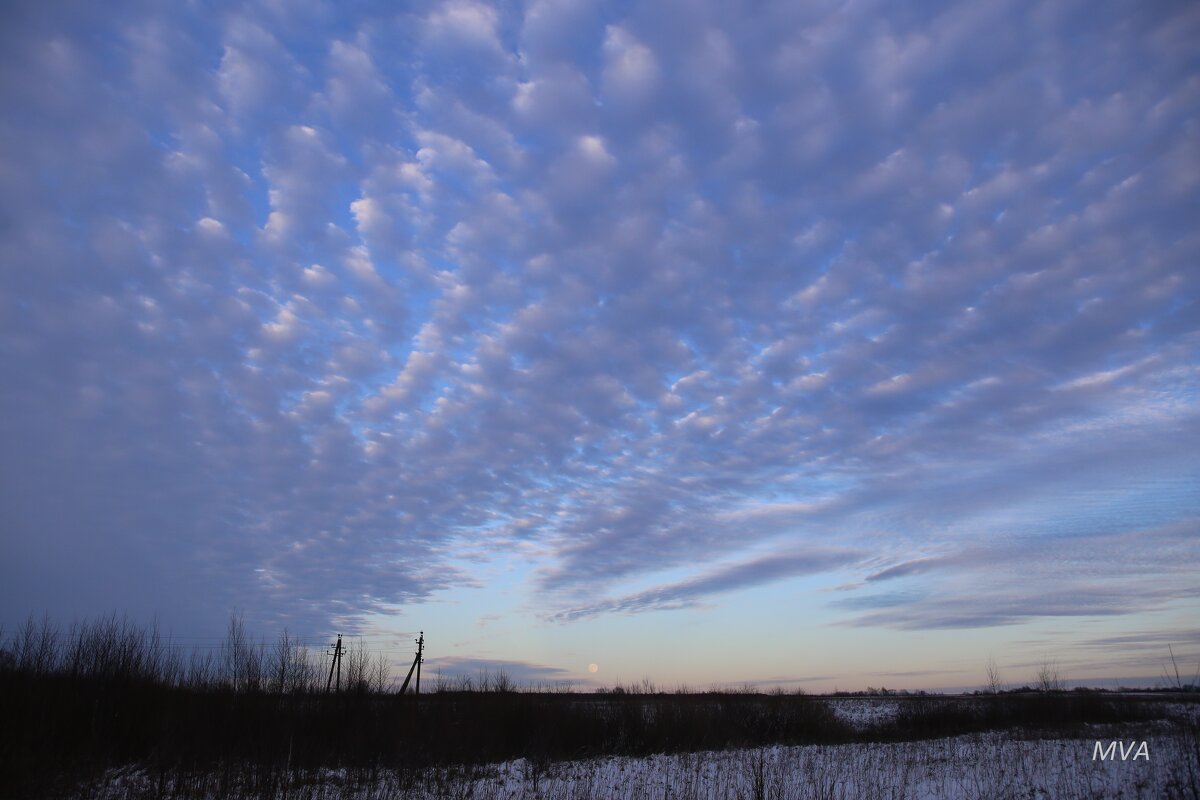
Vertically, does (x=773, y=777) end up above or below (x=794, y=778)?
above

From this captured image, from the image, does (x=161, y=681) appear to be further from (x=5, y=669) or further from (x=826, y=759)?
(x=826, y=759)

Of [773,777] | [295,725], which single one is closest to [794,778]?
[773,777]

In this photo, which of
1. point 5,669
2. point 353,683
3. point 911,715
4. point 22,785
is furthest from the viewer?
point 911,715

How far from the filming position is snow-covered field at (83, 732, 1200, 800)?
16172 millimetres

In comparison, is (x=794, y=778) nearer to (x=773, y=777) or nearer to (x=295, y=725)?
(x=773, y=777)

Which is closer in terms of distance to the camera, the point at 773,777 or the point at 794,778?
the point at 773,777

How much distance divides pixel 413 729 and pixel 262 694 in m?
6.05

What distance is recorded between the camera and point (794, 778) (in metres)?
20.3

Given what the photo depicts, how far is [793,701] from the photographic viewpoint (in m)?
39.2

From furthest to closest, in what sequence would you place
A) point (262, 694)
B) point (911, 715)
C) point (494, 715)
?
point (911, 715)
point (494, 715)
point (262, 694)

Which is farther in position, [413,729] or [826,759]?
[413,729]

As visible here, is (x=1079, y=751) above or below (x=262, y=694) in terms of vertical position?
below

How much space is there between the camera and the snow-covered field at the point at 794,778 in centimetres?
1617

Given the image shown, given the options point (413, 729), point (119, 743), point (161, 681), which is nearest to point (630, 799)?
point (413, 729)
